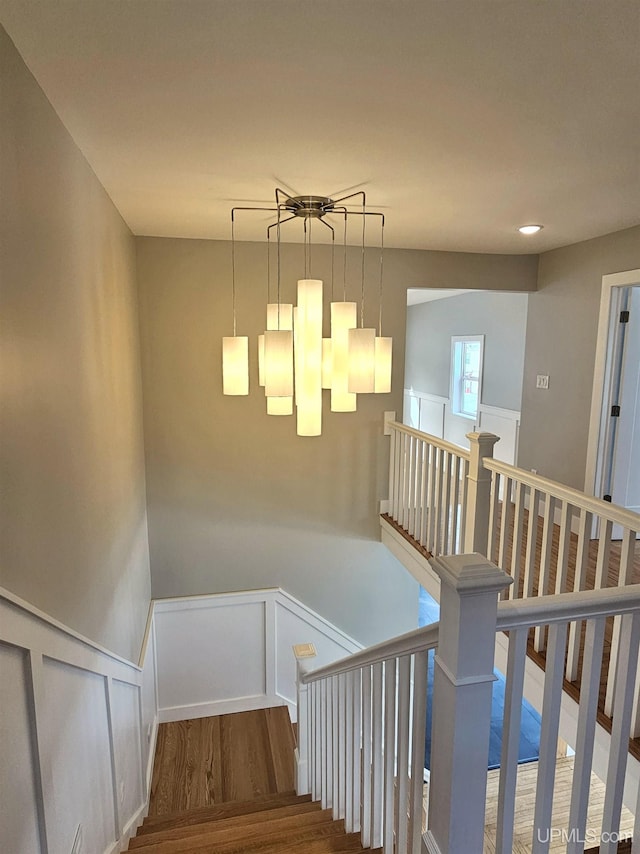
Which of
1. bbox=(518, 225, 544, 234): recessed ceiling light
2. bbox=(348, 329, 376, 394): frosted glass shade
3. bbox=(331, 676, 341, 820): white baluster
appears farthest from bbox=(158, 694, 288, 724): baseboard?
bbox=(518, 225, 544, 234): recessed ceiling light

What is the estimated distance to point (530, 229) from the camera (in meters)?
3.41

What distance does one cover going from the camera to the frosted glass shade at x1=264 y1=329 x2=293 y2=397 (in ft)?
7.82

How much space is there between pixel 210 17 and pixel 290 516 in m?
3.55

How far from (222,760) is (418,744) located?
3.09 m

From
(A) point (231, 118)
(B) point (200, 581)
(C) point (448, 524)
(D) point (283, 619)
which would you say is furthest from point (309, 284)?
(D) point (283, 619)

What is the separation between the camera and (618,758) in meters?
1.11

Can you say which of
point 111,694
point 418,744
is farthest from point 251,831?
point 418,744

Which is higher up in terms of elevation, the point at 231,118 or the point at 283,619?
the point at 231,118

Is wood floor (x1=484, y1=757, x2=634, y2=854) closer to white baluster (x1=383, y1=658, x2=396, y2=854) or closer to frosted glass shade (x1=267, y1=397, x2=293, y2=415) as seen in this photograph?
white baluster (x1=383, y1=658, x2=396, y2=854)

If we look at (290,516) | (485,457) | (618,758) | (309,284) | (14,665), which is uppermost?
(309,284)

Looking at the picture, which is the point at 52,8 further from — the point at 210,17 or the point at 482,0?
the point at 482,0

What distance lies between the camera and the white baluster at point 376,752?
1644mm

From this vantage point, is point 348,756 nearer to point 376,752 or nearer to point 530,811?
point 376,752

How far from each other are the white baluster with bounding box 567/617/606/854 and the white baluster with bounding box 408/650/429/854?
35 cm
